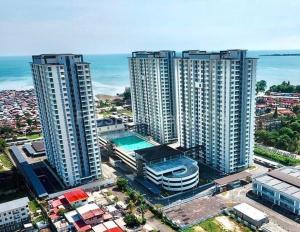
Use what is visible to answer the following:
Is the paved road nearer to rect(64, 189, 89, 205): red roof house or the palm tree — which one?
the palm tree

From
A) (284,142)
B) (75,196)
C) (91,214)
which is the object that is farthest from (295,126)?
(91,214)

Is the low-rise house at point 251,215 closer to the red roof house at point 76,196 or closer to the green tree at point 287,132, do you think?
the red roof house at point 76,196

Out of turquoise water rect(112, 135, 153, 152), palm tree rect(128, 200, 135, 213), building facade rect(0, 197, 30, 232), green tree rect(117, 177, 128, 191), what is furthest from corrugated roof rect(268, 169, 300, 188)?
building facade rect(0, 197, 30, 232)

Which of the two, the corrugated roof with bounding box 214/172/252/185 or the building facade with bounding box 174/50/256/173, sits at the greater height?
the building facade with bounding box 174/50/256/173

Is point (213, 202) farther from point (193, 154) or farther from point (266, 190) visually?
point (193, 154)

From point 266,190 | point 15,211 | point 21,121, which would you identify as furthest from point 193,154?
point 21,121

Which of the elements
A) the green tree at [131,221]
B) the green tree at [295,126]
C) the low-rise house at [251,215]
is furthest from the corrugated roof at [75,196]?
the green tree at [295,126]
